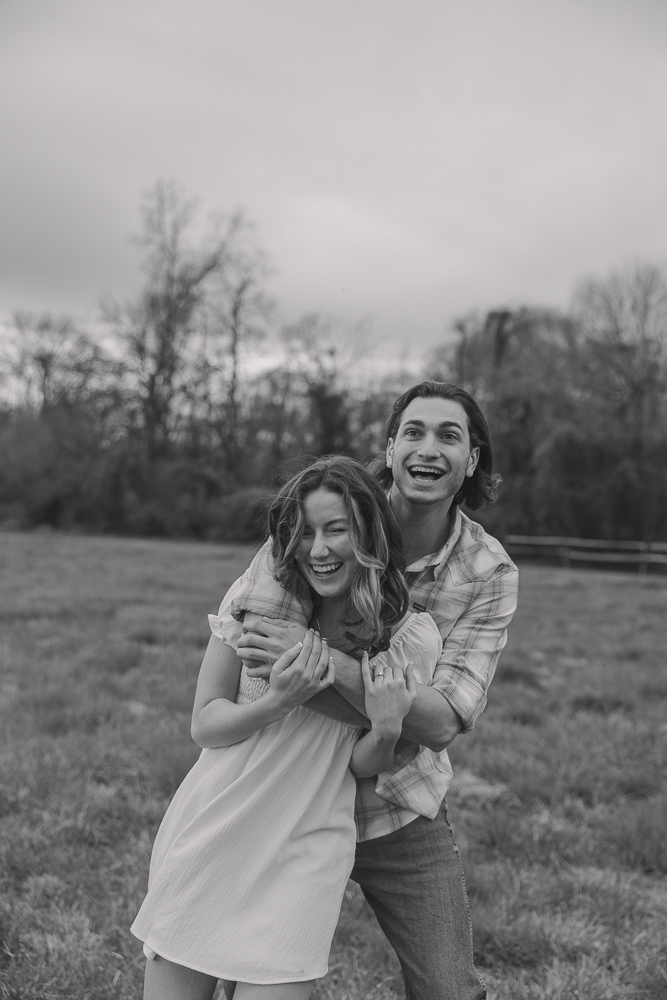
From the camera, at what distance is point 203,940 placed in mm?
2102

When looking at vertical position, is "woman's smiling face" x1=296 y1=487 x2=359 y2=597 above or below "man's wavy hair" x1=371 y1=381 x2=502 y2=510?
below

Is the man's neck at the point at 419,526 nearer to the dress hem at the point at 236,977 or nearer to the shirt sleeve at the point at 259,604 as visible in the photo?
the shirt sleeve at the point at 259,604

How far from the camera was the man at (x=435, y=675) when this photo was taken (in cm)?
230

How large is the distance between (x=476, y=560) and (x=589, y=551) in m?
22.5

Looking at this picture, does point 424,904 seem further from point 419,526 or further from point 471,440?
point 471,440

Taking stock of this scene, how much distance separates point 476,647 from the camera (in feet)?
8.39

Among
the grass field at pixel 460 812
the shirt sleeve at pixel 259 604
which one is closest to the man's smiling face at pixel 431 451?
the shirt sleeve at pixel 259 604

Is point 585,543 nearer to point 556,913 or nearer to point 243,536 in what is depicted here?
point 243,536

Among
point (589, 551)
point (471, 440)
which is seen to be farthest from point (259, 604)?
point (589, 551)

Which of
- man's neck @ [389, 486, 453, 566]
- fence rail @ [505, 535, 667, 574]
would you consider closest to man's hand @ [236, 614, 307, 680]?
man's neck @ [389, 486, 453, 566]

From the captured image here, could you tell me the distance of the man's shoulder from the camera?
2.64m

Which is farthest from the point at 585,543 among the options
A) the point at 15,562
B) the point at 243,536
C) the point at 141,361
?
the point at 141,361

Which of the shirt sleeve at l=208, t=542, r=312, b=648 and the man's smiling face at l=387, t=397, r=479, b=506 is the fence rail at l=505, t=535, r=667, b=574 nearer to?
the man's smiling face at l=387, t=397, r=479, b=506

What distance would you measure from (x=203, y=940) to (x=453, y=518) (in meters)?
1.43
